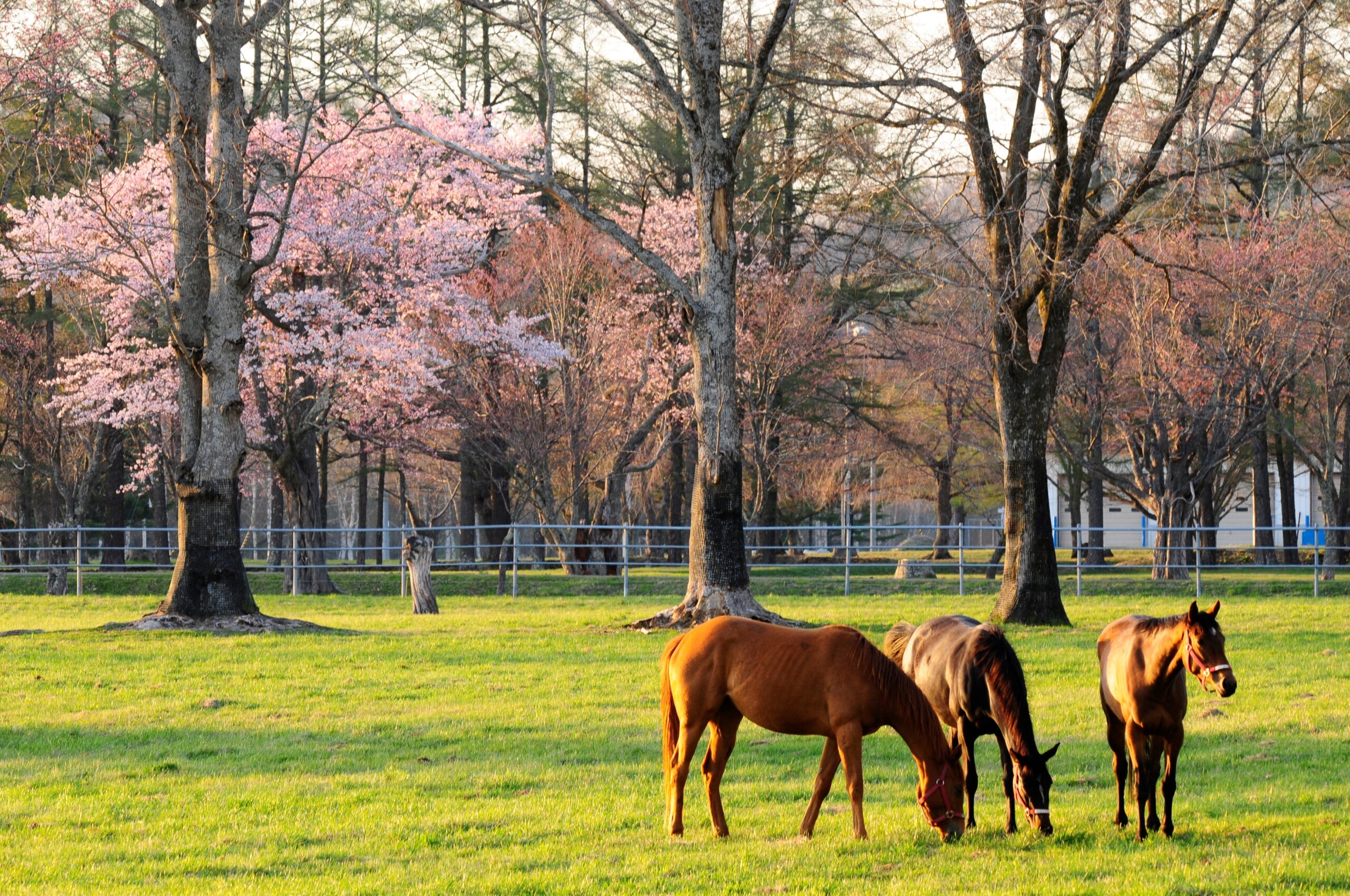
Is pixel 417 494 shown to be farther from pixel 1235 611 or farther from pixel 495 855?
pixel 495 855

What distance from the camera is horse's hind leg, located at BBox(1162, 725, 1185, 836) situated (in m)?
6.04

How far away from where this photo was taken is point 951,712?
657cm

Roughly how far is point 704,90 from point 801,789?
11013 mm

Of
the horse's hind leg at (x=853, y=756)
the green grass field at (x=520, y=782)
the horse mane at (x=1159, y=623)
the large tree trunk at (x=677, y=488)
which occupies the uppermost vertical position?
the large tree trunk at (x=677, y=488)

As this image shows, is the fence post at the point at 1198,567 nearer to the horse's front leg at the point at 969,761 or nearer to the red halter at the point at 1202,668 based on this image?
the horse's front leg at the point at 969,761

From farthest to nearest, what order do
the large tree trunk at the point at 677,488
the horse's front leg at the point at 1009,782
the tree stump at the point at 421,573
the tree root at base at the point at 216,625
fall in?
the large tree trunk at the point at 677,488 < the tree stump at the point at 421,573 < the tree root at base at the point at 216,625 < the horse's front leg at the point at 1009,782

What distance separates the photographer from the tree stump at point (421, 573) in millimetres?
21156

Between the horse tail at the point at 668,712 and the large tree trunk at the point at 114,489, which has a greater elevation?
Answer: the large tree trunk at the point at 114,489

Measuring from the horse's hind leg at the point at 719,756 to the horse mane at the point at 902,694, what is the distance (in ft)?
2.17

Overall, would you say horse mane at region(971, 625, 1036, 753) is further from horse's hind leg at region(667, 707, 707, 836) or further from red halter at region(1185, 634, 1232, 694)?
horse's hind leg at region(667, 707, 707, 836)

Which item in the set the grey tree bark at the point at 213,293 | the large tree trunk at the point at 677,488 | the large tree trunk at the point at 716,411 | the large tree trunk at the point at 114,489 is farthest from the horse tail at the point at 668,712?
the large tree trunk at the point at 677,488

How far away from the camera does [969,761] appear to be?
635 centimetres

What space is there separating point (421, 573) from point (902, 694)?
53.0ft

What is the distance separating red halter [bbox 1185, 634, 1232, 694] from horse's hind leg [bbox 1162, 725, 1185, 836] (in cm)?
47
